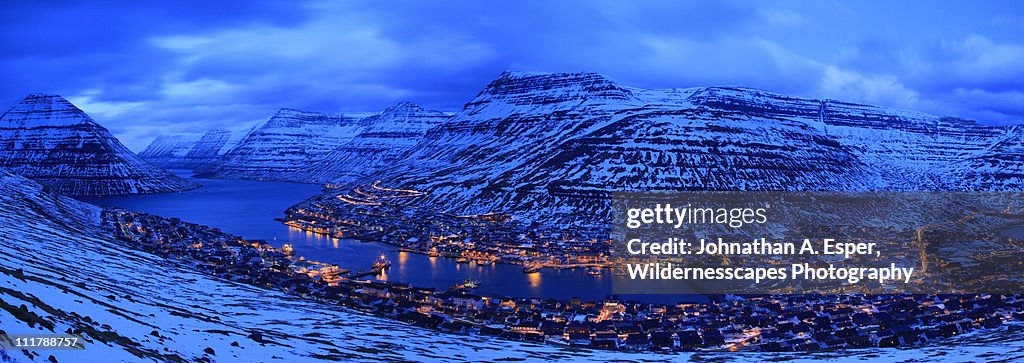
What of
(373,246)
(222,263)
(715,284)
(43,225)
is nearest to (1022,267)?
(715,284)

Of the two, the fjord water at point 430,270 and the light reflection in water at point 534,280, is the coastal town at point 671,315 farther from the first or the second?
the light reflection in water at point 534,280

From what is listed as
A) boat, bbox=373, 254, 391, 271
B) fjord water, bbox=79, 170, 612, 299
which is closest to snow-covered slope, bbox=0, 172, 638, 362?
fjord water, bbox=79, 170, 612, 299

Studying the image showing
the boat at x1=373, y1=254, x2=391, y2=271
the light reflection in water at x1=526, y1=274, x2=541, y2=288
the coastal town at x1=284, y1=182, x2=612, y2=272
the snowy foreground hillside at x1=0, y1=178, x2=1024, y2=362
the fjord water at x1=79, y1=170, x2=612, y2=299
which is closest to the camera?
the snowy foreground hillside at x1=0, y1=178, x2=1024, y2=362

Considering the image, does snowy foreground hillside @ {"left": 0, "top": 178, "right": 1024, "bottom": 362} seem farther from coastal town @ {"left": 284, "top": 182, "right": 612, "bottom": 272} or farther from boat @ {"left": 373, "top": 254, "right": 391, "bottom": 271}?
coastal town @ {"left": 284, "top": 182, "right": 612, "bottom": 272}

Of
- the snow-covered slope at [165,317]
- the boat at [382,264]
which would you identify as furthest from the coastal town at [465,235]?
the snow-covered slope at [165,317]

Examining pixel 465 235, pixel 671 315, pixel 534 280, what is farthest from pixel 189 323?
pixel 465 235

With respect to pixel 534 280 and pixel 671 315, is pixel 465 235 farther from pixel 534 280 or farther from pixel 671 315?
pixel 671 315
